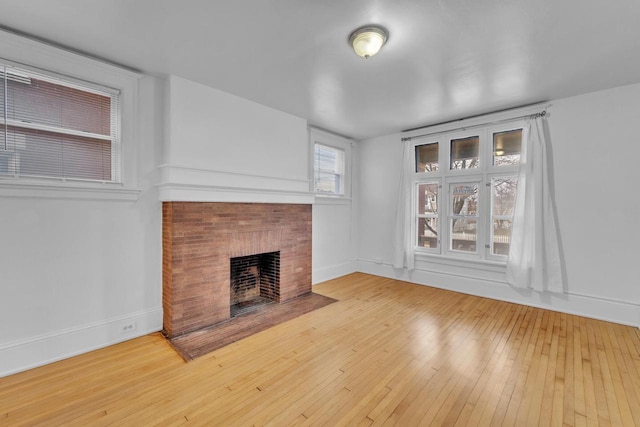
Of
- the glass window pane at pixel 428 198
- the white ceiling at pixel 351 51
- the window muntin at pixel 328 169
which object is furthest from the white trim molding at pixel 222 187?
the glass window pane at pixel 428 198

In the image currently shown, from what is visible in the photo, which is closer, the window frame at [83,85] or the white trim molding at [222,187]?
the window frame at [83,85]

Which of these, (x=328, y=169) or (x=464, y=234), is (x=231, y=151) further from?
(x=464, y=234)

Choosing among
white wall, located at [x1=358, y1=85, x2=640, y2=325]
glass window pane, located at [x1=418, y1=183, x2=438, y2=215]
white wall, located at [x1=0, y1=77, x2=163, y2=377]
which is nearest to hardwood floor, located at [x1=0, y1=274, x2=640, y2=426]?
white wall, located at [x1=0, y1=77, x2=163, y2=377]

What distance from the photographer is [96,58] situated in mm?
2637

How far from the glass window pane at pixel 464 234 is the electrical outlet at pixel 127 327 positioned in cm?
480

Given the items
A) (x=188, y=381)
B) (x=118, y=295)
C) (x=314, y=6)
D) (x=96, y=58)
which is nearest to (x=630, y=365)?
(x=188, y=381)

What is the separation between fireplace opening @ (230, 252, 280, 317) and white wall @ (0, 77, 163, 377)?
0.99 metres

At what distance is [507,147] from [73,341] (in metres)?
6.01

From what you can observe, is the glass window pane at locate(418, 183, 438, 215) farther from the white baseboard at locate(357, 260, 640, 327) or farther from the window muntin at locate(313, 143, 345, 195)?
the window muntin at locate(313, 143, 345, 195)

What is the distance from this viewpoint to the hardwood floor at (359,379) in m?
1.81

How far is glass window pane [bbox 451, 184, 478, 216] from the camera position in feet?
14.7

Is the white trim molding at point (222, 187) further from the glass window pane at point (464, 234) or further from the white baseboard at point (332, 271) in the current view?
the glass window pane at point (464, 234)

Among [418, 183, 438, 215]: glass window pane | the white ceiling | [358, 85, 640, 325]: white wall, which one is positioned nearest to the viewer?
the white ceiling

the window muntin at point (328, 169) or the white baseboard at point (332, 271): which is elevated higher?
the window muntin at point (328, 169)
